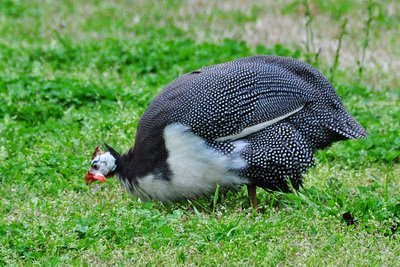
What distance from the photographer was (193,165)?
5.41 m

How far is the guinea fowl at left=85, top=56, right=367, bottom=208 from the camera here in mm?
5414

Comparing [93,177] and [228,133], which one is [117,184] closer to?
[93,177]

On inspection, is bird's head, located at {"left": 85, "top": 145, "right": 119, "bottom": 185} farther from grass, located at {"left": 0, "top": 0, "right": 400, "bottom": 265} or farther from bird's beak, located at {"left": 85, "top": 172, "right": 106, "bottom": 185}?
grass, located at {"left": 0, "top": 0, "right": 400, "bottom": 265}

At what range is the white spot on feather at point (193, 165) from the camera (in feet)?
17.7

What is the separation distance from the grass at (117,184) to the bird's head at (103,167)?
16 cm

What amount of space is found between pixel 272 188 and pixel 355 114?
6.95ft

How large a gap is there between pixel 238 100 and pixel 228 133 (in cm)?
20

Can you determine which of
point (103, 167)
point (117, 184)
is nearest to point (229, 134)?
point (103, 167)

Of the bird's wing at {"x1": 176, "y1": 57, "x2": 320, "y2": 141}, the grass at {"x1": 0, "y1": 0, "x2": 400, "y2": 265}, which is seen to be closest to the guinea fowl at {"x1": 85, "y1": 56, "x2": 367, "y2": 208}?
the bird's wing at {"x1": 176, "y1": 57, "x2": 320, "y2": 141}

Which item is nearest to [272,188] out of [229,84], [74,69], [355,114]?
[229,84]

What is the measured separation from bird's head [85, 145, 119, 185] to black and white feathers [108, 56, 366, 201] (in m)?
0.08

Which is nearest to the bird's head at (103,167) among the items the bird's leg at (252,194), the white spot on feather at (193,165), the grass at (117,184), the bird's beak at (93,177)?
the bird's beak at (93,177)

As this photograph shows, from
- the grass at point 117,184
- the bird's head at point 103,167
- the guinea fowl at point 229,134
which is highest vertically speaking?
the guinea fowl at point 229,134

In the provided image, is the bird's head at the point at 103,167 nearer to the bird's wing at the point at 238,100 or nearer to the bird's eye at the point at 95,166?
the bird's eye at the point at 95,166
